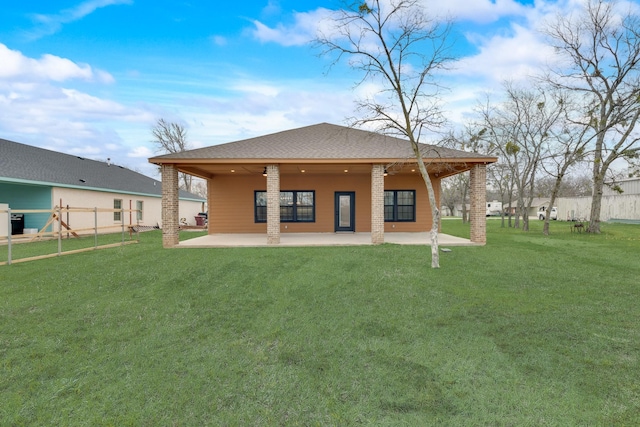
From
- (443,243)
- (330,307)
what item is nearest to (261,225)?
(443,243)

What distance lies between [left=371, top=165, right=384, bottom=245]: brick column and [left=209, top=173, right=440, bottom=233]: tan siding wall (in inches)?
141

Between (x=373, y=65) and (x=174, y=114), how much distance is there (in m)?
31.2

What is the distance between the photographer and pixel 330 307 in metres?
4.95

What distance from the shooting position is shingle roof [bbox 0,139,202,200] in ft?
45.1

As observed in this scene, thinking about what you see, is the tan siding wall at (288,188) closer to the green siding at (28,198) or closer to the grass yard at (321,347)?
the grass yard at (321,347)

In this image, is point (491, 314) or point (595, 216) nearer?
point (491, 314)

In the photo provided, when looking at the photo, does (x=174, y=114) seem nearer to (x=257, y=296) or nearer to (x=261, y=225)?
(x=261, y=225)

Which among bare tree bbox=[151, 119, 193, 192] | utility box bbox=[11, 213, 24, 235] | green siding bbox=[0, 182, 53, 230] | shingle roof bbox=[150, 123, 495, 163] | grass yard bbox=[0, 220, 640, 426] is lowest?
grass yard bbox=[0, 220, 640, 426]

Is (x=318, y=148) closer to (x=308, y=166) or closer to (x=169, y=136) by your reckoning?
(x=308, y=166)

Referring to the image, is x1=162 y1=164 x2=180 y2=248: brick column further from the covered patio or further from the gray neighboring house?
the gray neighboring house

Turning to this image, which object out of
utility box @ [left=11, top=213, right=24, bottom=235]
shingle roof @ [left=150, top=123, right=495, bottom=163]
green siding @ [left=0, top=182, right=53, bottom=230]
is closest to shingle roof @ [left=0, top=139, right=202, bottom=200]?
green siding @ [left=0, top=182, right=53, bottom=230]

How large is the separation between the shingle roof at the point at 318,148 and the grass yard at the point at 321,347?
15.7 feet

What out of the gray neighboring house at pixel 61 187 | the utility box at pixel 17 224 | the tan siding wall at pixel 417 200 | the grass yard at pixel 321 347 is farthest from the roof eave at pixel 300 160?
the utility box at pixel 17 224

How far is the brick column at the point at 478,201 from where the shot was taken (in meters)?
10.6
